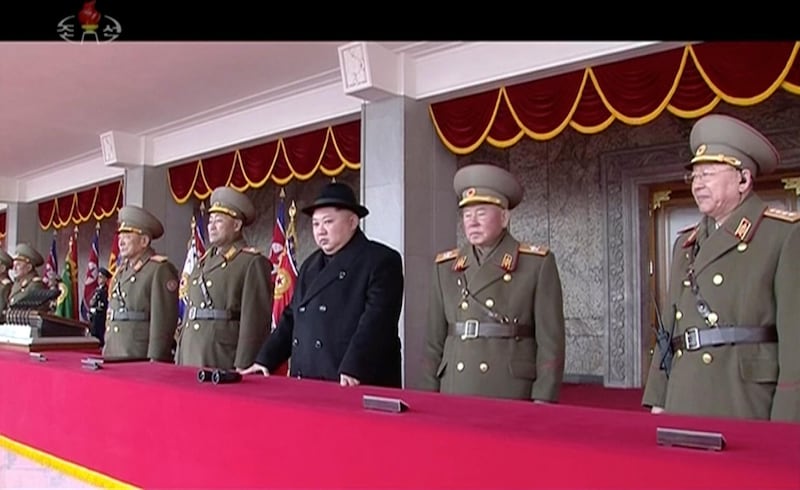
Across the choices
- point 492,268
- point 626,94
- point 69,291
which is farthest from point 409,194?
point 69,291

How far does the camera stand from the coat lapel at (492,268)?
2838mm

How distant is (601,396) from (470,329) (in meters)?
3.24

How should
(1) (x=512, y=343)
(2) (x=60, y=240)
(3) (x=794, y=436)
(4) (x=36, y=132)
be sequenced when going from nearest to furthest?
(3) (x=794, y=436)
(1) (x=512, y=343)
(4) (x=36, y=132)
(2) (x=60, y=240)

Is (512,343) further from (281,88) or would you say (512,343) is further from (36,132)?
(36,132)

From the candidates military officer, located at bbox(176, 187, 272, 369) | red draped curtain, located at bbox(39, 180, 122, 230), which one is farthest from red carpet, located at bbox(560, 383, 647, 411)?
red draped curtain, located at bbox(39, 180, 122, 230)

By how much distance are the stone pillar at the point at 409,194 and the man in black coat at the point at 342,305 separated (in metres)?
2.91

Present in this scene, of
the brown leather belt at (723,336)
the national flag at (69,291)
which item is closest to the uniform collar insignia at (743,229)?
the brown leather belt at (723,336)

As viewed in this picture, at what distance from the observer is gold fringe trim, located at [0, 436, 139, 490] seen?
5.93 feet

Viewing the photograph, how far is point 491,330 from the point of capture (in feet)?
9.10

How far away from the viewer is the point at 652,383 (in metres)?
2.33

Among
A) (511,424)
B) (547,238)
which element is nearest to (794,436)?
(511,424)

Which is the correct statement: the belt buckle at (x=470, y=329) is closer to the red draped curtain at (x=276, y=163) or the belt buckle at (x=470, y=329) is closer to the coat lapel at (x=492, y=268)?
the coat lapel at (x=492, y=268)

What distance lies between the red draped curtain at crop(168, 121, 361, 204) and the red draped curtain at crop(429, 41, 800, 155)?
3.55 ft

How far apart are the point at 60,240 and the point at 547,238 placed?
908 cm
